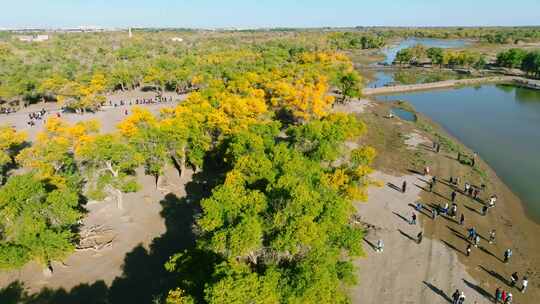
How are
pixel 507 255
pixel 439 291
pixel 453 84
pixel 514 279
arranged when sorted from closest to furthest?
pixel 439 291 → pixel 514 279 → pixel 507 255 → pixel 453 84

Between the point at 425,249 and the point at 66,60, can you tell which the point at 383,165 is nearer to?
the point at 425,249

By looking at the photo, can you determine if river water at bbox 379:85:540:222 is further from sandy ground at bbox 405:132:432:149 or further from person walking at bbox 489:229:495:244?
person walking at bbox 489:229:495:244

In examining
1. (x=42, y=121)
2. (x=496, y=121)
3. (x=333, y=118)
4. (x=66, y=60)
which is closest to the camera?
(x=333, y=118)

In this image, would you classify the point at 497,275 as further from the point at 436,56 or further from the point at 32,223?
the point at 436,56

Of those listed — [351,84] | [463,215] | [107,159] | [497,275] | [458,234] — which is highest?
[351,84]

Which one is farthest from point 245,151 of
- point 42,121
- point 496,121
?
point 496,121

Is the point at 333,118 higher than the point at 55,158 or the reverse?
higher

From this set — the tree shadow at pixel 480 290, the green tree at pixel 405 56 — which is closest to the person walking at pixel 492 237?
the tree shadow at pixel 480 290

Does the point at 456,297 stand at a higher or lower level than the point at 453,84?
lower

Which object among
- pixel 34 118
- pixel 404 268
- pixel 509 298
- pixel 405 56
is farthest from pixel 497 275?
pixel 405 56
